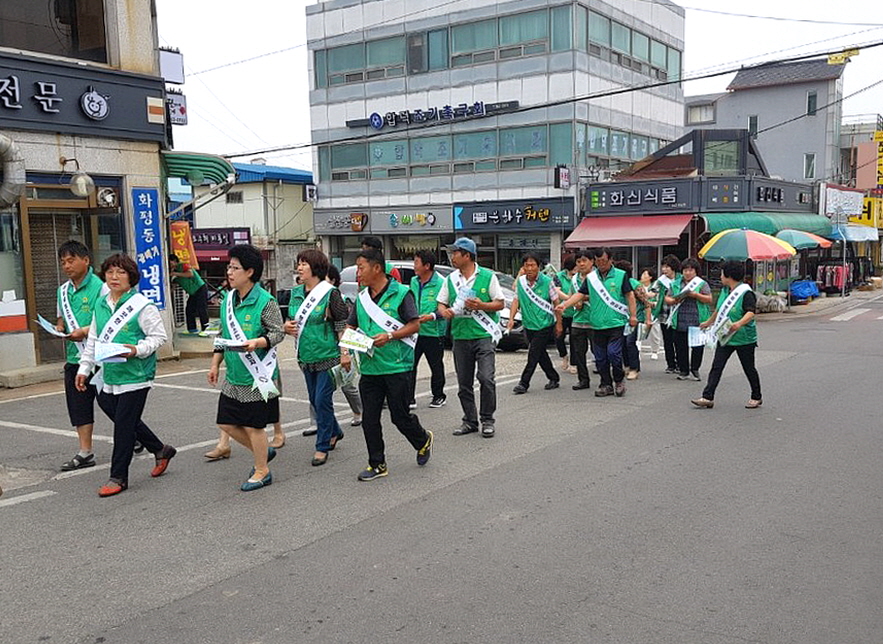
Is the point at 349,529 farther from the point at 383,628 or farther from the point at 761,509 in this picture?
the point at 761,509

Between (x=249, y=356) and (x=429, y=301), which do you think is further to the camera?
(x=429, y=301)

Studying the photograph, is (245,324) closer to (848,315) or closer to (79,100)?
(79,100)

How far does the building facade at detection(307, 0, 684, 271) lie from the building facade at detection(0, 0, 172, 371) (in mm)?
12891

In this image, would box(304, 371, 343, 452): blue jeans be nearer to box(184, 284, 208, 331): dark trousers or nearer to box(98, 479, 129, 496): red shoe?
box(98, 479, 129, 496): red shoe

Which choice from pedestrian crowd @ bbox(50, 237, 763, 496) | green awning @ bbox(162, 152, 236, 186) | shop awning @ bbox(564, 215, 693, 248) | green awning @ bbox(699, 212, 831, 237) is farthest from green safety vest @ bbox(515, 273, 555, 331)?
green awning @ bbox(699, 212, 831, 237)

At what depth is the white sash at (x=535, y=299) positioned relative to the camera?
9.90m

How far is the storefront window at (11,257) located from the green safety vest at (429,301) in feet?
21.1

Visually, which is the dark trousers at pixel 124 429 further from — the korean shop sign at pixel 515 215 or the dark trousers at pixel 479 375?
the korean shop sign at pixel 515 215

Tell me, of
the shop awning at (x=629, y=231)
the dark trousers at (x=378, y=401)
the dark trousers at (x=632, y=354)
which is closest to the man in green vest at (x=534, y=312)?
the dark trousers at (x=632, y=354)

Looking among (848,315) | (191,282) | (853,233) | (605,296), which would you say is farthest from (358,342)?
(853,233)

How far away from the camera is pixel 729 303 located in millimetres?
8664

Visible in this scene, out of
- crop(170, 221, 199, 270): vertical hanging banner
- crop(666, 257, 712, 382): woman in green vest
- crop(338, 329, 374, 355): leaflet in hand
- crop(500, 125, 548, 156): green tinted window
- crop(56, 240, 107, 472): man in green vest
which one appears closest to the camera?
crop(338, 329, 374, 355): leaflet in hand

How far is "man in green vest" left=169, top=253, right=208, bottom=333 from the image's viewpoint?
1429 cm

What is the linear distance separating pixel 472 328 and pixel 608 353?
8.42 ft
